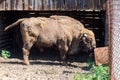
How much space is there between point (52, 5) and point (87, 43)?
174 centimetres

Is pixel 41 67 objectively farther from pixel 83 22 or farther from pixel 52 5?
pixel 83 22

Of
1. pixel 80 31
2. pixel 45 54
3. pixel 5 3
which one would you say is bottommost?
pixel 45 54

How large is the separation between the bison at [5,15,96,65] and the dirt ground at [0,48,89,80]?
1.50ft

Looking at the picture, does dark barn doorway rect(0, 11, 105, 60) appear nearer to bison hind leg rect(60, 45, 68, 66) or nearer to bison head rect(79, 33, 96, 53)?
bison head rect(79, 33, 96, 53)

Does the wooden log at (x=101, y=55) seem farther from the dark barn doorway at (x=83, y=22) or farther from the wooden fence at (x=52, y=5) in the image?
the dark barn doorway at (x=83, y=22)

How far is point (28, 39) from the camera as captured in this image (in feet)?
43.9

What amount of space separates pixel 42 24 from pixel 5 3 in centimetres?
156

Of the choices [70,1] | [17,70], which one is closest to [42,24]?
[70,1]

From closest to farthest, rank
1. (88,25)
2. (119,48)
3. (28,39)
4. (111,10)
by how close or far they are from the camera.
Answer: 1. (111,10)
2. (119,48)
3. (28,39)
4. (88,25)

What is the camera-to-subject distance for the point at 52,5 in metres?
13.9

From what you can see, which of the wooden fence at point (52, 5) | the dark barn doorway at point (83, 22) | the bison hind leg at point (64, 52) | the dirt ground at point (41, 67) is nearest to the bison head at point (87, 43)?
the dirt ground at point (41, 67)

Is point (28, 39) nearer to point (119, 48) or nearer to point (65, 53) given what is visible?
point (65, 53)

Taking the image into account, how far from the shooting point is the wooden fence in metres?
13.7

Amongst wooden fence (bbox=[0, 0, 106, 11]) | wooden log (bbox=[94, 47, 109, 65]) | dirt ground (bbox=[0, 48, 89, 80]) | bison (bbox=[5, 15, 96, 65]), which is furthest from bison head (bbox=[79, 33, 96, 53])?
wooden log (bbox=[94, 47, 109, 65])
